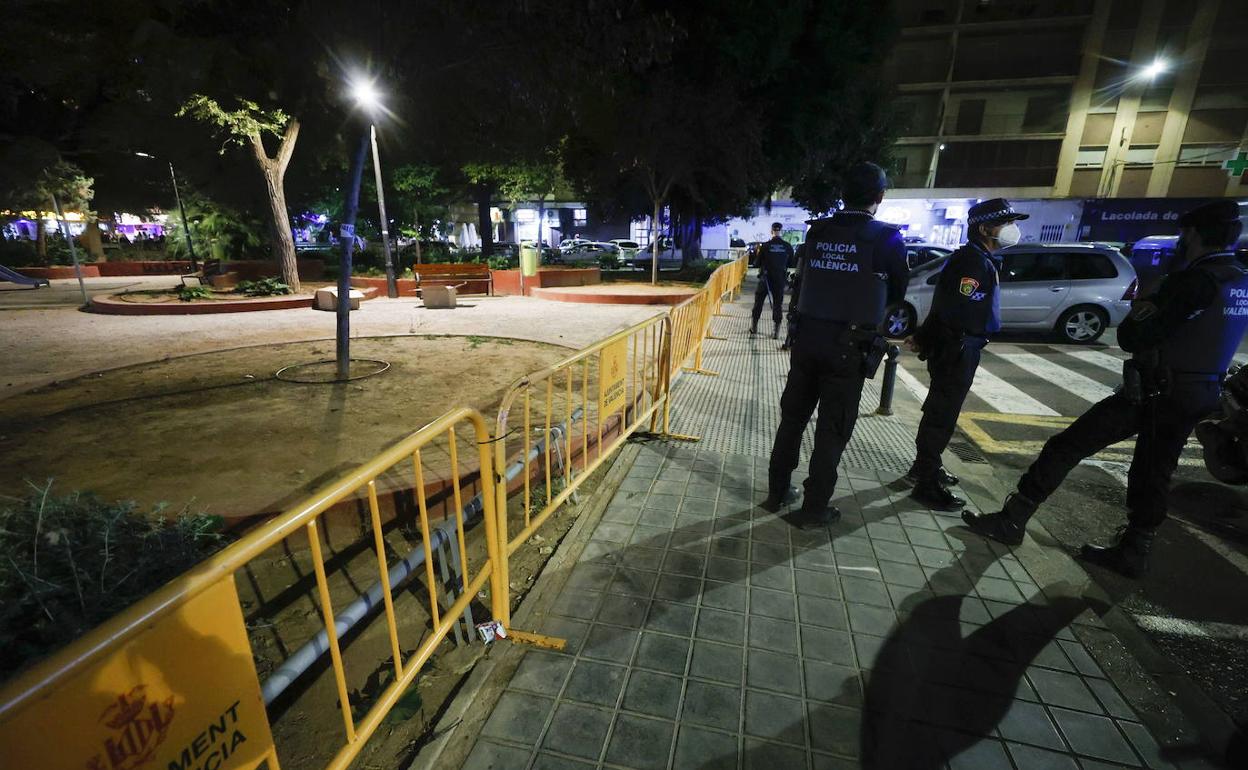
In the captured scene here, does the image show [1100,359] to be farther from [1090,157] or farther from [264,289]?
[1090,157]

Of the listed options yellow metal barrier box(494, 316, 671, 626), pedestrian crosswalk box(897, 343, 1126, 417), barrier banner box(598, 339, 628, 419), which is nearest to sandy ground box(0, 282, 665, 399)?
yellow metal barrier box(494, 316, 671, 626)

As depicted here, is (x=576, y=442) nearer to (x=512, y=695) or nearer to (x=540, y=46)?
(x=512, y=695)

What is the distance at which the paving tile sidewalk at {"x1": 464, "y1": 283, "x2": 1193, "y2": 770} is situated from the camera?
2045 millimetres

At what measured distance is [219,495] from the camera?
3.71 m

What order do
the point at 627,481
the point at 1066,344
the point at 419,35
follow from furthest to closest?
the point at 1066,344 < the point at 419,35 < the point at 627,481

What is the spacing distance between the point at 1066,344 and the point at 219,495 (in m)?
12.7

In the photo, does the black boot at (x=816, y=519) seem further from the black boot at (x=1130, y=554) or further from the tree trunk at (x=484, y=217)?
the tree trunk at (x=484, y=217)

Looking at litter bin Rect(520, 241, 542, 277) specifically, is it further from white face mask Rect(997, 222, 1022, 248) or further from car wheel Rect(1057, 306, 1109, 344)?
white face mask Rect(997, 222, 1022, 248)

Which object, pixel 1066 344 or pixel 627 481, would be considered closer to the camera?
pixel 627 481

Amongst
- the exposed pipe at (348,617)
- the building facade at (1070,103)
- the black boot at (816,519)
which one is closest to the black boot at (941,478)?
the black boot at (816,519)

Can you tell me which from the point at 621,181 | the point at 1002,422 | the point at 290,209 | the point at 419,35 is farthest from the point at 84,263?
the point at 1002,422

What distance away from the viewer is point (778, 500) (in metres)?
3.74

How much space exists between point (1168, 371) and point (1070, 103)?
43343mm

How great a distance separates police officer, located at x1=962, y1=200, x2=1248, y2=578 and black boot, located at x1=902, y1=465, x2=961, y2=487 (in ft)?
2.40
